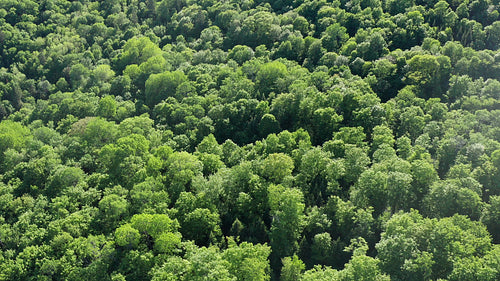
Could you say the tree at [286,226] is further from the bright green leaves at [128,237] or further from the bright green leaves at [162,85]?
the bright green leaves at [162,85]

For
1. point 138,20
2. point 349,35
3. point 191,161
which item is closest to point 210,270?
point 191,161

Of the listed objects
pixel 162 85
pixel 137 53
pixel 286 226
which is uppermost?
pixel 137 53

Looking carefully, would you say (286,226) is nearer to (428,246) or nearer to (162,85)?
(428,246)

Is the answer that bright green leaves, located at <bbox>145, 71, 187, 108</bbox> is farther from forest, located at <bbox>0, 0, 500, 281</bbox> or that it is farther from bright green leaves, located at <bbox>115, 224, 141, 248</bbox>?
bright green leaves, located at <bbox>115, 224, 141, 248</bbox>

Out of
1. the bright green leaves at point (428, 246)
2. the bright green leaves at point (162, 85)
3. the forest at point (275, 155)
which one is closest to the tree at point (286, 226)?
the forest at point (275, 155)

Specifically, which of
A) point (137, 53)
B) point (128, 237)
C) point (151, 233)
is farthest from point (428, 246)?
point (137, 53)

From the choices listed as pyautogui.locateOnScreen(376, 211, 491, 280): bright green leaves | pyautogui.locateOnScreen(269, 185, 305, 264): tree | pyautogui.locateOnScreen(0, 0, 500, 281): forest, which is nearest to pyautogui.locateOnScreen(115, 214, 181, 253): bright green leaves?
pyautogui.locateOnScreen(0, 0, 500, 281): forest

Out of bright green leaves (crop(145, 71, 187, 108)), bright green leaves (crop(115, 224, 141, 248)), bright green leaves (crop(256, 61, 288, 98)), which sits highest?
bright green leaves (crop(256, 61, 288, 98))

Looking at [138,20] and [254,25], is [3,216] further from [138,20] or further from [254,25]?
[138,20]

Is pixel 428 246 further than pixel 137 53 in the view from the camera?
No
